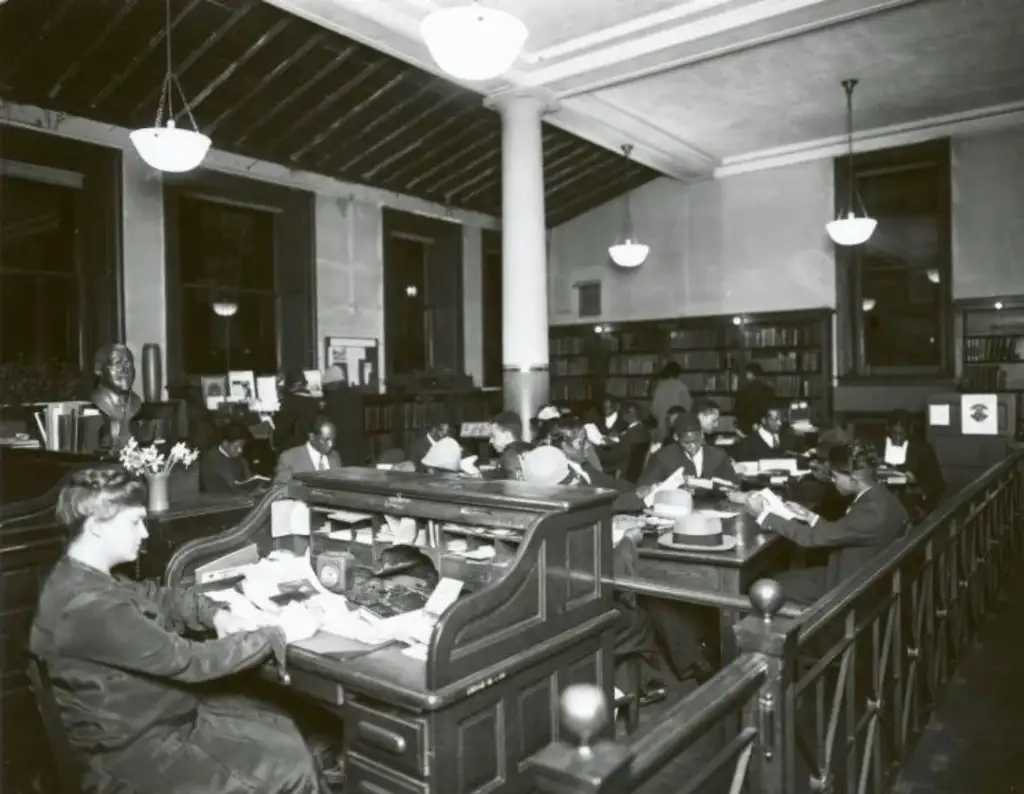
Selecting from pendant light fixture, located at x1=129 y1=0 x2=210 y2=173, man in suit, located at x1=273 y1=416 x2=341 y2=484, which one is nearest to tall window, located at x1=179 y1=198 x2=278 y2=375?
pendant light fixture, located at x1=129 y1=0 x2=210 y2=173

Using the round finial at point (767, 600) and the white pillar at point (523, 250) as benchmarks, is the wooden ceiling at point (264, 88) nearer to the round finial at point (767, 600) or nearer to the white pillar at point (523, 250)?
the white pillar at point (523, 250)

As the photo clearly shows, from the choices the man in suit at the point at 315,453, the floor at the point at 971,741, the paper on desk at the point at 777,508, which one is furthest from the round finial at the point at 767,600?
the man in suit at the point at 315,453

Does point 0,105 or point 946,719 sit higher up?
point 0,105

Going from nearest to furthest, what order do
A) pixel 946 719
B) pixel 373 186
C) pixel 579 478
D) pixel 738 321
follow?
pixel 946 719 < pixel 579 478 < pixel 373 186 < pixel 738 321

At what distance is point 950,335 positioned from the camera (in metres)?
9.94

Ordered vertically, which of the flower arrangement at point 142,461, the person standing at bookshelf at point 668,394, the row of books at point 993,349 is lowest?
the flower arrangement at point 142,461

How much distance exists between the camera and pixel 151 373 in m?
7.83

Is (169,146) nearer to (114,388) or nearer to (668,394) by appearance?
(114,388)

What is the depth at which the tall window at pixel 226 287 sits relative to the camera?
8672mm

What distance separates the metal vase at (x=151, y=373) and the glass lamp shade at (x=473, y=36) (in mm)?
4520

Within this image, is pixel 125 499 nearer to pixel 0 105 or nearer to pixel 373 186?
pixel 0 105

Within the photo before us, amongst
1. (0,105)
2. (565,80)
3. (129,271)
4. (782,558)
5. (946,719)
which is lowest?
(946,719)

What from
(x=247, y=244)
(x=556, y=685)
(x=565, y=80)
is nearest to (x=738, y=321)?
(x=565, y=80)

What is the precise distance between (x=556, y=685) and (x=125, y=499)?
134cm
